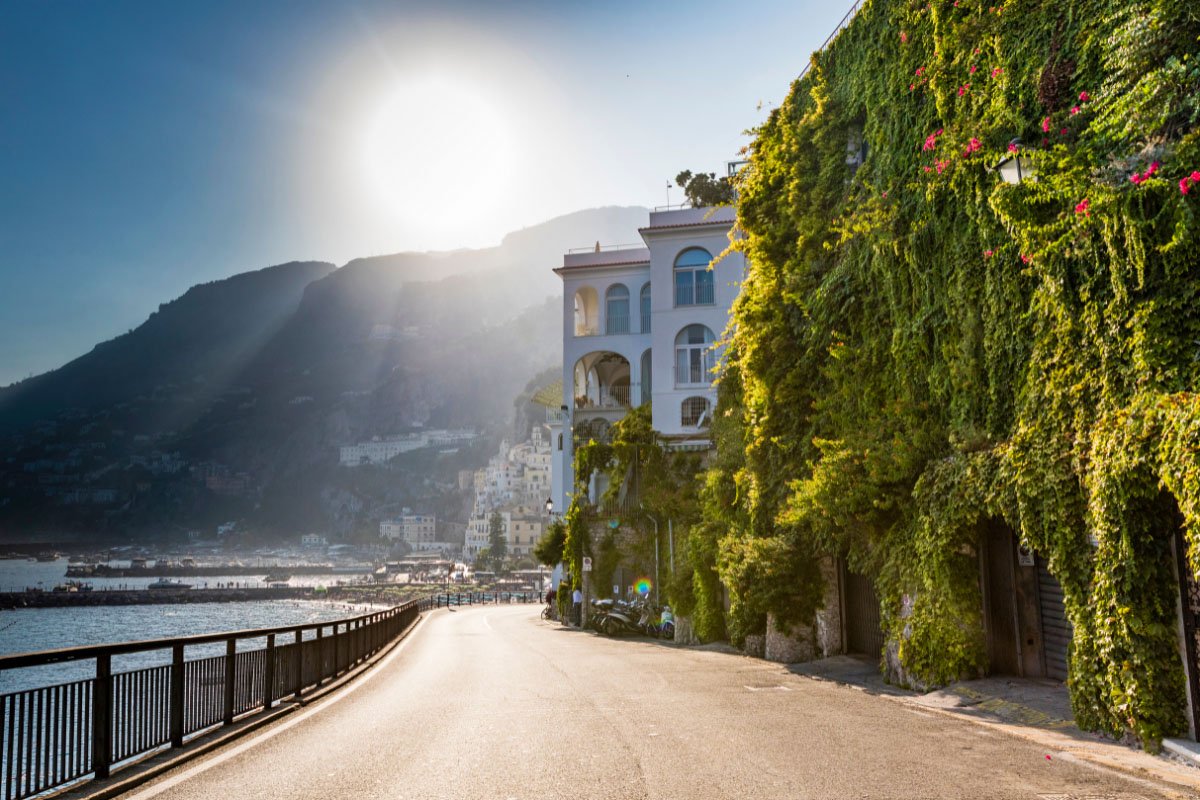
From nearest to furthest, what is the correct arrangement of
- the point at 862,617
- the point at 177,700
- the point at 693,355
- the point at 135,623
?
the point at 177,700
the point at 862,617
the point at 693,355
the point at 135,623

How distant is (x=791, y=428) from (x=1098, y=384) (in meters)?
9.34

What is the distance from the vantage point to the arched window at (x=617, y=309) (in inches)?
1773

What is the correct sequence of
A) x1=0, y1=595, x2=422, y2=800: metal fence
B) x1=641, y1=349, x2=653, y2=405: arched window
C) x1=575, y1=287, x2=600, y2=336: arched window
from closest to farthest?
x1=0, y1=595, x2=422, y2=800: metal fence → x1=641, y1=349, x2=653, y2=405: arched window → x1=575, y1=287, x2=600, y2=336: arched window

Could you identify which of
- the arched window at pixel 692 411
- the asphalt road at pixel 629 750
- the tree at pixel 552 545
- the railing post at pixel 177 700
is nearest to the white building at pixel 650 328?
the arched window at pixel 692 411

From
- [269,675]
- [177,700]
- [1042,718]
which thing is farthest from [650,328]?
[177,700]

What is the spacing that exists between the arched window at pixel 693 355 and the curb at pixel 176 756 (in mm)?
25737

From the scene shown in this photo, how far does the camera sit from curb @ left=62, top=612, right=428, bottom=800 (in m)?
6.43

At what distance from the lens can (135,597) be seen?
5084 inches

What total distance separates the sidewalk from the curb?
767 centimetres

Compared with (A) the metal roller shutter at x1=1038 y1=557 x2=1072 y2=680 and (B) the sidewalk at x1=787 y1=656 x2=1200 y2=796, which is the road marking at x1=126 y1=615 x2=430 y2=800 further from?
(A) the metal roller shutter at x1=1038 y1=557 x2=1072 y2=680

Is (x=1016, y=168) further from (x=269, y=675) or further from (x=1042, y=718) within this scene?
(x=269, y=675)

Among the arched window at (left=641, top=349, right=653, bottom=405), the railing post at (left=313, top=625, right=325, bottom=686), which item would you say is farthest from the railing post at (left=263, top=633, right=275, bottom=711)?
the arched window at (left=641, top=349, right=653, bottom=405)

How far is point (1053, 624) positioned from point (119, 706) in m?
11.2

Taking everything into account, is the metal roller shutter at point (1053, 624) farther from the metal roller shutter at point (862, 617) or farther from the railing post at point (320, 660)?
the railing post at point (320, 660)
